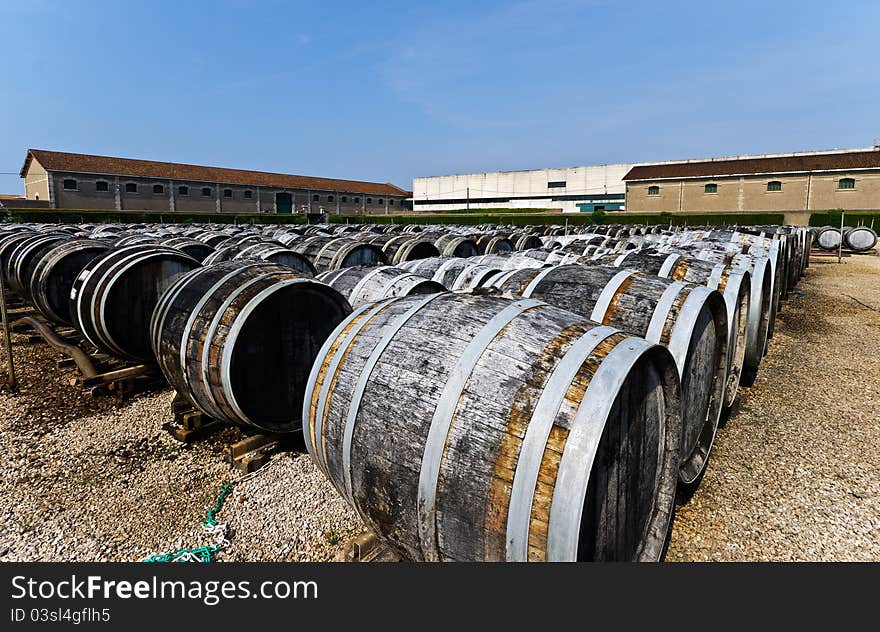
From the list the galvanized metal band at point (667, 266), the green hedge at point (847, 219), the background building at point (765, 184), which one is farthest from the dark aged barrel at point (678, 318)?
the background building at point (765, 184)

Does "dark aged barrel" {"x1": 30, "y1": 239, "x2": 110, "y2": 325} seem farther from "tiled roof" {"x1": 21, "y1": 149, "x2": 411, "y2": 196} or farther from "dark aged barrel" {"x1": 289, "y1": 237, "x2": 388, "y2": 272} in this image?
"tiled roof" {"x1": 21, "y1": 149, "x2": 411, "y2": 196}

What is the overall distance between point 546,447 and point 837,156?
61.9 metres

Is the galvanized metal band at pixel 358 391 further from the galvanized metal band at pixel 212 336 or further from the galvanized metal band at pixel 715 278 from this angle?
the galvanized metal band at pixel 715 278

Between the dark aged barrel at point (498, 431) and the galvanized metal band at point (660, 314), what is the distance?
0.89 m

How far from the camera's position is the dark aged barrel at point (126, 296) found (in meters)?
6.34

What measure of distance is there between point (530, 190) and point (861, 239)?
56.2 m

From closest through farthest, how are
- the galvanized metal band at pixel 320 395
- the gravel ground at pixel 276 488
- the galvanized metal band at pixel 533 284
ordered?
the galvanized metal band at pixel 320 395, the gravel ground at pixel 276 488, the galvanized metal band at pixel 533 284

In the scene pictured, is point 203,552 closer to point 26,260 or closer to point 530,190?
point 26,260

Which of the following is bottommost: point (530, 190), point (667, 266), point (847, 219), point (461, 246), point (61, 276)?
point (61, 276)

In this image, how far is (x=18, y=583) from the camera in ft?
7.83

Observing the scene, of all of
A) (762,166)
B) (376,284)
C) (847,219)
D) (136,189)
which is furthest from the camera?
(136,189)

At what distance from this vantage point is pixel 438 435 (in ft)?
7.41

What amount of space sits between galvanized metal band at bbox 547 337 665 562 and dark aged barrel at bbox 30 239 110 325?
8.90m

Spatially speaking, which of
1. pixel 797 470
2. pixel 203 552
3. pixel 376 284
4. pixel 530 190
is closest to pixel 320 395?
pixel 203 552
